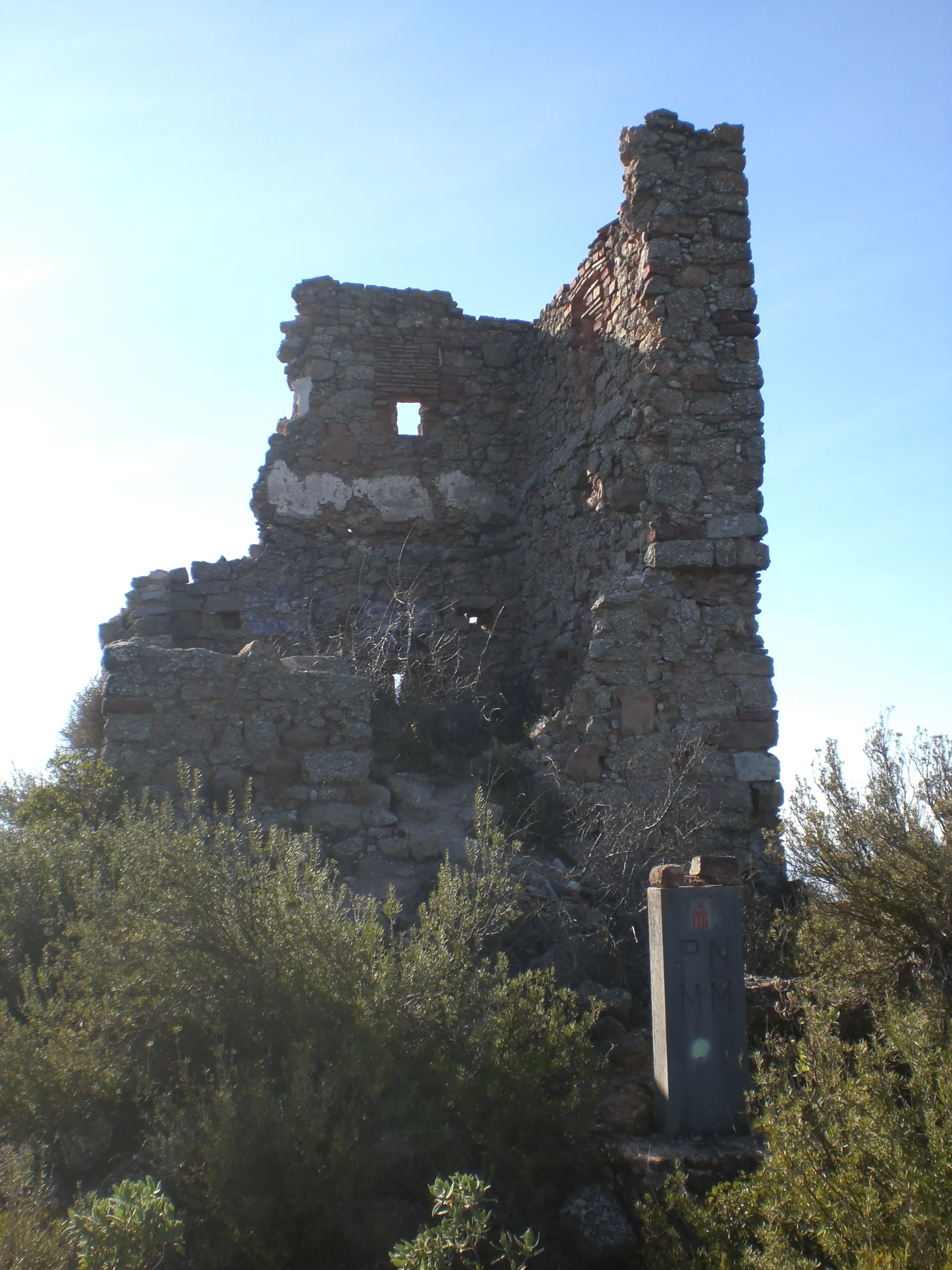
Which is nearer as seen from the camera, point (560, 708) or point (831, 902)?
point (831, 902)

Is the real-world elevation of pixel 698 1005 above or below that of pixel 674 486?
below

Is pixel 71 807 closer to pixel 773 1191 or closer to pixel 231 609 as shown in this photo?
pixel 231 609

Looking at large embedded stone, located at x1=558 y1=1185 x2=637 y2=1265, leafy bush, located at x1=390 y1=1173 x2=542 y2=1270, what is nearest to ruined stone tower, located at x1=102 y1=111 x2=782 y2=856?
large embedded stone, located at x1=558 y1=1185 x2=637 y2=1265

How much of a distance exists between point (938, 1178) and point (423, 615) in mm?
6732

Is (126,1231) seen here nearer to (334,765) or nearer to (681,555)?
(334,765)

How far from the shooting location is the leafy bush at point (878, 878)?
4656mm

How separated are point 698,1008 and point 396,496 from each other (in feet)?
20.6

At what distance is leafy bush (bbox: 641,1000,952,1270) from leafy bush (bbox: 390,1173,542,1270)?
0.55 meters

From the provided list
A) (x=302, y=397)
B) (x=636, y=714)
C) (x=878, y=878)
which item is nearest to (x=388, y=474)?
(x=302, y=397)

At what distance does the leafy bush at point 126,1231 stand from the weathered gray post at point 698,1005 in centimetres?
197

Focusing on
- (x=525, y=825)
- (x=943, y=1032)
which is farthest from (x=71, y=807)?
(x=943, y=1032)

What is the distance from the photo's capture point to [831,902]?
5.13m

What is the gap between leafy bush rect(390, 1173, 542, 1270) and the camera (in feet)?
10.3

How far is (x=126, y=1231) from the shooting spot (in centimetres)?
317
